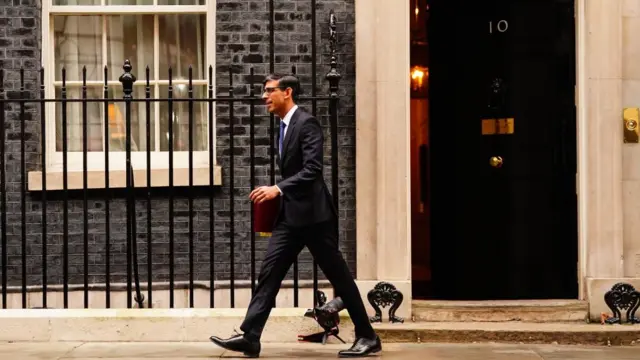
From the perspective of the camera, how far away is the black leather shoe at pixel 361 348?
7223mm

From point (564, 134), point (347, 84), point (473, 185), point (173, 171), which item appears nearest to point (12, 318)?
point (173, 171)

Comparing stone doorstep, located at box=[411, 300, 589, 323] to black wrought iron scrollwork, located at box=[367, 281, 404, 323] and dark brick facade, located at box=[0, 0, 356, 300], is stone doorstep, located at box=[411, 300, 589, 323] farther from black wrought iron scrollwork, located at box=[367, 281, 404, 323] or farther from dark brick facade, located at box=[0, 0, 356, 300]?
dark brick facade, located at box=[0, 0, 356, 300]

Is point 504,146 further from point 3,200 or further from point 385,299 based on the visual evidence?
point 3,200

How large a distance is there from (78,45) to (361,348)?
3.81m

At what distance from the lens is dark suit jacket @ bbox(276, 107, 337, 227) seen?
6996mm

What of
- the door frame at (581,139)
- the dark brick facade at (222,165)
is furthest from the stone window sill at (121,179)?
the door frame at (581,139)

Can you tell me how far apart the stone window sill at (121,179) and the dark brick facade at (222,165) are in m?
0.09

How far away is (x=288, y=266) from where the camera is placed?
718 centimetres

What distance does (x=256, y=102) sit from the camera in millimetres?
8500

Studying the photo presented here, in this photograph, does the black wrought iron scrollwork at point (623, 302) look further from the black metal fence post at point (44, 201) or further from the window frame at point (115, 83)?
the black metal fence post at point (44, 201)

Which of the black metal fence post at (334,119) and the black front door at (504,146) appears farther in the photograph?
the black front door at (504,146)

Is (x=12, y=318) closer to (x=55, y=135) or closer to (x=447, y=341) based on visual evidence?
(x=55, y=135)

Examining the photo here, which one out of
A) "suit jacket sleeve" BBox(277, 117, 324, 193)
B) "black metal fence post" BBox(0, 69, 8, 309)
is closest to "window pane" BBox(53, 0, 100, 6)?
"black metal fence post" BBox(0, 69, 8, 309)

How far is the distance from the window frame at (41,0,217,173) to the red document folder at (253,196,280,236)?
76.2 inches
